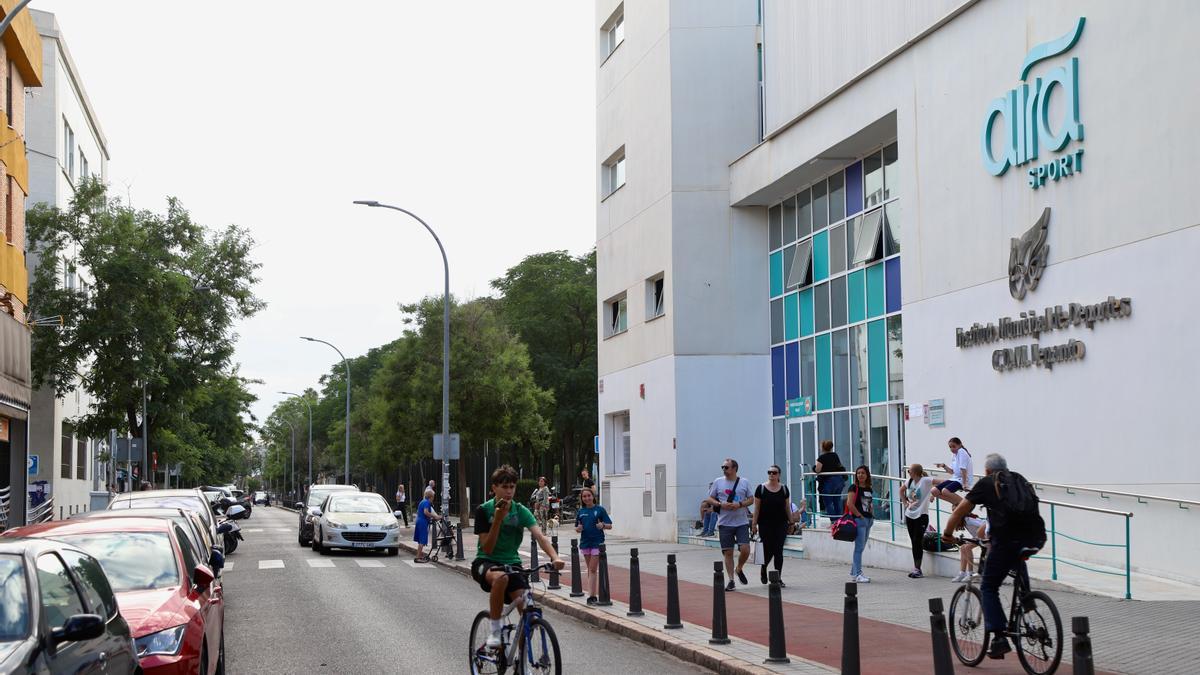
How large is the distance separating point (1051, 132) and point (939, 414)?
5.63 m

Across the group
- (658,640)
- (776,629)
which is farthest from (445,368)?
(776,629)

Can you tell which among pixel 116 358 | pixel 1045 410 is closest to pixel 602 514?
pixel 1045 410

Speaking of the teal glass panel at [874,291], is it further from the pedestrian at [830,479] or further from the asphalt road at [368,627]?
the asphalt road at [368,627]

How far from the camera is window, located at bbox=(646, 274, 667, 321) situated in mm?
35625

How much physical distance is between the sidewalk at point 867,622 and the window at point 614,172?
66.5ft

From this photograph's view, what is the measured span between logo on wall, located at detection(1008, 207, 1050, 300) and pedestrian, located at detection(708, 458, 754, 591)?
5753 millimetres

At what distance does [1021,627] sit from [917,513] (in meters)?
9.13

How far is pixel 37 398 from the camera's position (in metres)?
Answer: 42.7

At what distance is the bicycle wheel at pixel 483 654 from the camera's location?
31.2 ft

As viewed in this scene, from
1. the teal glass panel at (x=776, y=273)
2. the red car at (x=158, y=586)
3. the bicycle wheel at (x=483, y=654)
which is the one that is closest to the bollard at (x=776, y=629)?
the bicycle wheel at (x=483, y=654)

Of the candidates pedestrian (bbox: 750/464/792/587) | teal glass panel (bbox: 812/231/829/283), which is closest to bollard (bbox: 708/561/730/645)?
pedestrian (bbox: 750/464/792/587)

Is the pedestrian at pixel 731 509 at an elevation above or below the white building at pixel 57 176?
below

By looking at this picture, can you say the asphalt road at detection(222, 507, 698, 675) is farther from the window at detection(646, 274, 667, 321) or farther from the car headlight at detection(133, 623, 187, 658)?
the window at detection(646, 274, 667, 321)

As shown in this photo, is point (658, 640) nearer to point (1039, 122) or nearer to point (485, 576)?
point (485, 576)
